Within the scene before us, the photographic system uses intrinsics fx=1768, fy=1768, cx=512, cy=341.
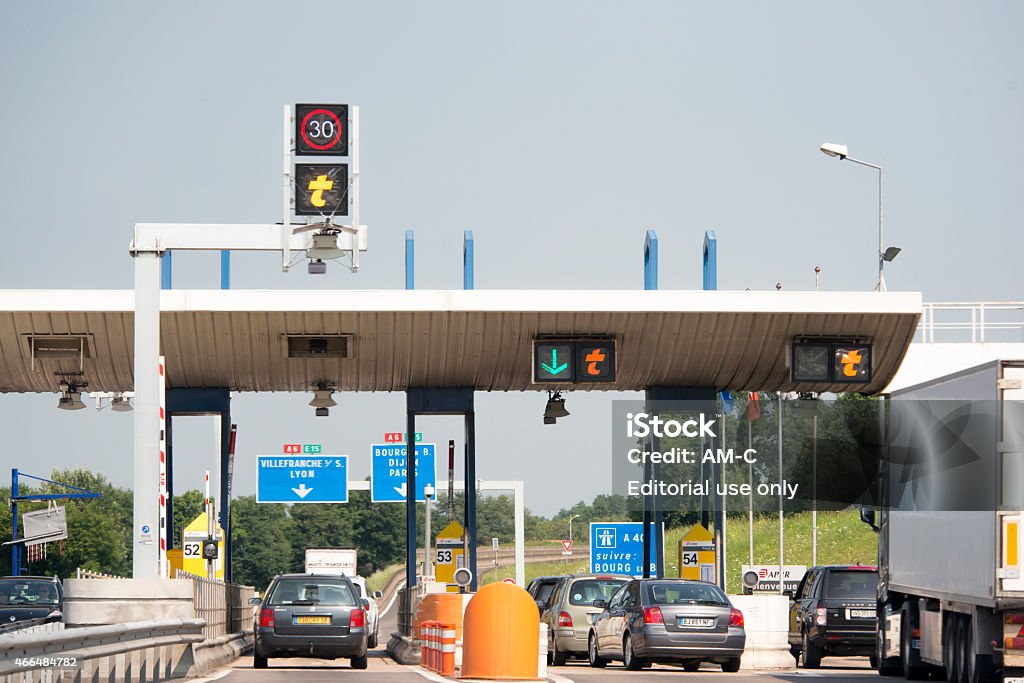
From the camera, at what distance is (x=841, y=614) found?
26.8 m

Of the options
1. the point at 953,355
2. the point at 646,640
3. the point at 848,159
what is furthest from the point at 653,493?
the point at 848,159

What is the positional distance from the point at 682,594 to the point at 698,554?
7.17 meters

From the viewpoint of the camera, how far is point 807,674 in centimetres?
2378

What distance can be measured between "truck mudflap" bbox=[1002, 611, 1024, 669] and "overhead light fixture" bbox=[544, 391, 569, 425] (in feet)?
56.1

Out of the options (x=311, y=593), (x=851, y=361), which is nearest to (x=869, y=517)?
(x=851, y=361)

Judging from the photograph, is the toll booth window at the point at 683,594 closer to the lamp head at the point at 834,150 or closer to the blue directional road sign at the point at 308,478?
the lamp head at the point at 834,150

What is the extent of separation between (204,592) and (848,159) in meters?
20.2

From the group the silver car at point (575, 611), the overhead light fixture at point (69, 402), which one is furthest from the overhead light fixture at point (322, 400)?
the silver car at point (575, 611)

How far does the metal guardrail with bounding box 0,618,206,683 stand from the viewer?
41.6 ft

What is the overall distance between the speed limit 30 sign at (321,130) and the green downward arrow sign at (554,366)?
855 centimetres

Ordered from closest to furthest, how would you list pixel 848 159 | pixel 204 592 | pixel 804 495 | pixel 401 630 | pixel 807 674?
pixel 807 674
pixel 204 592
pixel 401 630
pixel 848 159
pixel 804 495

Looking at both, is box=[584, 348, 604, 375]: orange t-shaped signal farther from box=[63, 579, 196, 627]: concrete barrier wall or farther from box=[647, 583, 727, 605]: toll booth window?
box=[63, 579, 196, 627]: concrete barrier wall

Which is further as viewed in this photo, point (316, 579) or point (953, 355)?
point (953, 355)

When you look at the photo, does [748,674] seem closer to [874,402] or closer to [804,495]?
[874,402]
